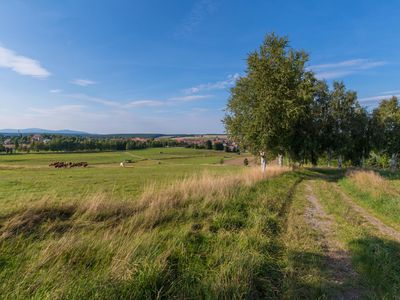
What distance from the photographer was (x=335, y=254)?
17.2ft

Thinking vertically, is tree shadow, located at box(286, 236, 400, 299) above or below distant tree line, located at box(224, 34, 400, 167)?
below

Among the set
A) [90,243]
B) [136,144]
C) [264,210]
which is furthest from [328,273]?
[136,144]

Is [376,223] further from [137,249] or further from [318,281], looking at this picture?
[137,249]

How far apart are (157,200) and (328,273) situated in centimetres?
488

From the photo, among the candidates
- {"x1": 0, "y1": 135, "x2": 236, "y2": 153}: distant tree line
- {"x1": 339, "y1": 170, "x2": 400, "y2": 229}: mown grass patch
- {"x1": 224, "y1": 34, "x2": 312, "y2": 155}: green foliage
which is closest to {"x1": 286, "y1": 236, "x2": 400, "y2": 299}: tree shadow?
{"x1": 339, "y1": 170, "x2": 400, "y2": 229}: mown grass patch

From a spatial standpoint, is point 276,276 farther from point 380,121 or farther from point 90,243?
point 380,121

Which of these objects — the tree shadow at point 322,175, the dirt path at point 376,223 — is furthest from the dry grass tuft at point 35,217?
the tree shadow at point 322,175

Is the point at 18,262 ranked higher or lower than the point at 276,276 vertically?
higher

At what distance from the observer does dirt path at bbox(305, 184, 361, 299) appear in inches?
155

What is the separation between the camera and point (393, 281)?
13.8 feet

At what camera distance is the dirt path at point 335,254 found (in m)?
3.95

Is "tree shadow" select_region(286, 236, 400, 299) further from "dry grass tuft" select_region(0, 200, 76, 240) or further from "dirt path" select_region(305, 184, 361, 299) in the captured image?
"dry grass tuft" select_region(0, 200, 76, 240)

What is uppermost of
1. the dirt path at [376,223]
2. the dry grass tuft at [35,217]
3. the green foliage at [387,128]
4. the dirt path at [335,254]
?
the green foliage at [387,128]

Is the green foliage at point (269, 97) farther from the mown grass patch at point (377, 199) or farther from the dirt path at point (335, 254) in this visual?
the dirt path at point (335, 254)
